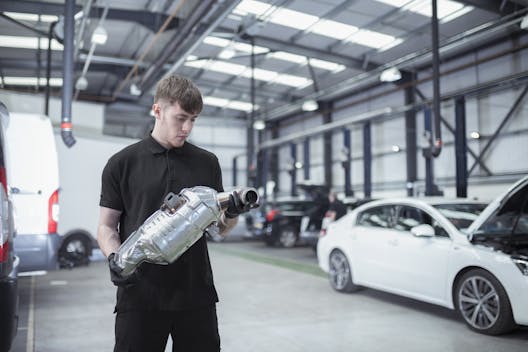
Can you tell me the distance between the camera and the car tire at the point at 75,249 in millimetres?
9055

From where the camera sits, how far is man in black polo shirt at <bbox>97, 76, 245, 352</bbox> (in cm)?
172

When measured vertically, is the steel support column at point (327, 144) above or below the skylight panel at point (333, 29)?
below

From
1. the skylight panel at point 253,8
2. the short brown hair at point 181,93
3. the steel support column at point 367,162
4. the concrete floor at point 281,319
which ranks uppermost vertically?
the skylight panel at point 253,8

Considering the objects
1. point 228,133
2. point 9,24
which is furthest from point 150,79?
point 228,133

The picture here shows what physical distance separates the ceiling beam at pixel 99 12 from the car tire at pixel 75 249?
190 inches

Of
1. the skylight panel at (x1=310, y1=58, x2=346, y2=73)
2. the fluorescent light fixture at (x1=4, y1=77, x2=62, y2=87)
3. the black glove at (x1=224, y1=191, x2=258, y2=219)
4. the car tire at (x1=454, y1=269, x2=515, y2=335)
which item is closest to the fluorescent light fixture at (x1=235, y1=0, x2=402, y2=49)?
the skylight panel at (x1=310, y1=58, x2=346, y2=73)

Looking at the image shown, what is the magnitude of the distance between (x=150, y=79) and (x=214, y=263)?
7295mm

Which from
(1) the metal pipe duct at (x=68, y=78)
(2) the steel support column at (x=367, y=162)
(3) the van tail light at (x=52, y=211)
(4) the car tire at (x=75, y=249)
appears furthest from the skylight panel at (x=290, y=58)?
(3) the van tail light at (x=52, y=211)

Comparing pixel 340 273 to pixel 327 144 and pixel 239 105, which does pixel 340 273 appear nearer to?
pixel 327 144

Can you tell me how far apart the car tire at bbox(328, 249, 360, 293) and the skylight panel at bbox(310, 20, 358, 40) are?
7410mm

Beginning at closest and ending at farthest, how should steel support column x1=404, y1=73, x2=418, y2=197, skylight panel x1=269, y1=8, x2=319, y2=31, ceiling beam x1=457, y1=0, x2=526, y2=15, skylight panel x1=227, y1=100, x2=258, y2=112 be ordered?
ceiling beam x1=457, y1=0, x2=526, y2=15 < skylight panel x1=269, y1=8, x2=319, y2=31 < steel support column x1=404, y1=73, x2=418, y2=197 < skylight panel x1=227, y1=100, x2=258, y2=112

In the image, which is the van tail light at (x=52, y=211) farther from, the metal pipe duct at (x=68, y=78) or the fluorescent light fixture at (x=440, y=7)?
the fluorescent light fixture at (x=440, y=7)

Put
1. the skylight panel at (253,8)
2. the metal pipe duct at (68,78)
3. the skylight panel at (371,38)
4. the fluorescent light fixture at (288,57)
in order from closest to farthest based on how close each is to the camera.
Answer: the metal pipe duct at (68,78), the skylight panel at (253,8), the skylight panel at (371,38), the fluorescent light fixture at (288,57)

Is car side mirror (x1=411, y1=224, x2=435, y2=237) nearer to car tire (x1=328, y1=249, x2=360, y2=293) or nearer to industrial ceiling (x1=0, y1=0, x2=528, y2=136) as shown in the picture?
car tire (x1=328, y1=249, x2=360, y2=293)
